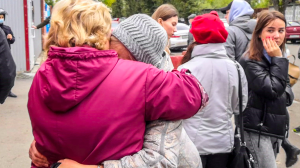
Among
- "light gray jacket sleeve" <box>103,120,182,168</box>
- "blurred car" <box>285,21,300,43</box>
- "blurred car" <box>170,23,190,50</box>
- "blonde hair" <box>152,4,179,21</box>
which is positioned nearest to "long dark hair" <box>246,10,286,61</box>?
"blonde hair" <box>152,4,179,21</box>

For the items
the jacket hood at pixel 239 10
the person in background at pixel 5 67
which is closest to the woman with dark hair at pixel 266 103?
the jacket hood at pixel 239 10

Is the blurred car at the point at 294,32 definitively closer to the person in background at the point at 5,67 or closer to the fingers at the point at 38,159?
the person in background at the point at 5,67

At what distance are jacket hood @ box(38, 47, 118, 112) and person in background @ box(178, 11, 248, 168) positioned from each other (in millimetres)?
1476

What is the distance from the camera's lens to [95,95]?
4.80ft

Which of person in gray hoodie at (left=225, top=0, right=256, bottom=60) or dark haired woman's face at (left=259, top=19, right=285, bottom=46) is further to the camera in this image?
person in gray hoodie at (left=225, top=0, right=256, bottom=60)

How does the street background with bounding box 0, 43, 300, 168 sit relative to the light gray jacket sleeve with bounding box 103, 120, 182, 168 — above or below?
below

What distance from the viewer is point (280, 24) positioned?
3281 millimetres

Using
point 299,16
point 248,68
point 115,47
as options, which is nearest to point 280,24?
point 248,68

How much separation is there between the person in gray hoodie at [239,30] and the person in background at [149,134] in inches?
115

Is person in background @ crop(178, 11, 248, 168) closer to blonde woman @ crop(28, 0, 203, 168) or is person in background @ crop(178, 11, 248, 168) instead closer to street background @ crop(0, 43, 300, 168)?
blonde woman @ crop(28, 0, 203, 168)

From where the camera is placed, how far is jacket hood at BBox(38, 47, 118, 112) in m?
1.42

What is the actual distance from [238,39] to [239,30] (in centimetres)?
15

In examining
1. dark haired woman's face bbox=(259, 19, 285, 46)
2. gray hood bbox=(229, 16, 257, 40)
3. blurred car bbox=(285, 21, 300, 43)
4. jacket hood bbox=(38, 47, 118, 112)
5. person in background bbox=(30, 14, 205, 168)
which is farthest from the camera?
blurred car bbox=(285, 21, 300, 43)

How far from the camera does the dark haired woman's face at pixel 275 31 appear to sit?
328cm
